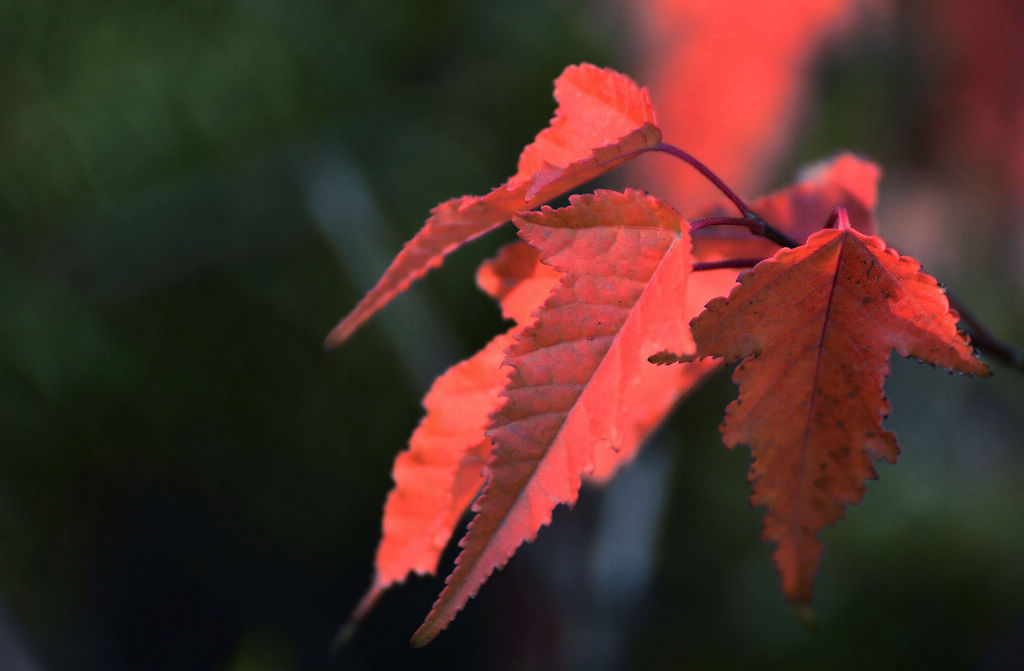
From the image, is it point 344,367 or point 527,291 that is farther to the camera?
point 344,367

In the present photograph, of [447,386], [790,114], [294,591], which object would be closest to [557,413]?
[447,386]

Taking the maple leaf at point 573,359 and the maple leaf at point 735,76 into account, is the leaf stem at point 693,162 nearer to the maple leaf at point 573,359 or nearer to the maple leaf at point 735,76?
the maple leaf at point 573,359

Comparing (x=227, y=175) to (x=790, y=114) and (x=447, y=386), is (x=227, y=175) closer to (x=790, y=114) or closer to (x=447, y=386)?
(x=790, y=114)

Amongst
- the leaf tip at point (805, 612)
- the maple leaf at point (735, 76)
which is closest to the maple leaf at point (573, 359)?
the leaf tip at point (805, 612)

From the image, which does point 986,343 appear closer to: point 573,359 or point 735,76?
point 573,359

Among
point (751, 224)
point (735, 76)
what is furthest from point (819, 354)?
point (735, 76)

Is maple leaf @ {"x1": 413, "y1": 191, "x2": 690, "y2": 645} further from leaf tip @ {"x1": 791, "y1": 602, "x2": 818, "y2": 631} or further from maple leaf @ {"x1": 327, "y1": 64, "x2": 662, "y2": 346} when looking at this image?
leaf tip @ {"x1": 791, "y1": 602, "x2": 818, "y2": 631}
